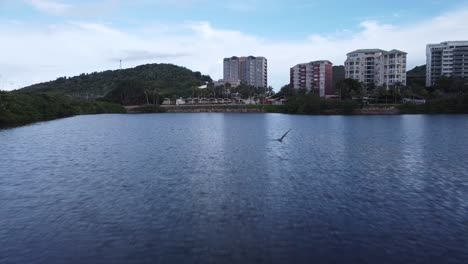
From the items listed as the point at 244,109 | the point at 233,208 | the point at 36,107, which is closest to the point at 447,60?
the point at 244,109

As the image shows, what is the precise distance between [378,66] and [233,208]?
613 feet

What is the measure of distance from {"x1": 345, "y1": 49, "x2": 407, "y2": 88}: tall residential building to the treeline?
411 ft

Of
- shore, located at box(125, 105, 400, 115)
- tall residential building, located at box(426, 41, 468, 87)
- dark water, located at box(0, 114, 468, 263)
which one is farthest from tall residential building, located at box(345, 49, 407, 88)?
dark water, located at box(0, 114, 468, 263)

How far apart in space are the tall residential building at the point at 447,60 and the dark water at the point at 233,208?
171 metres

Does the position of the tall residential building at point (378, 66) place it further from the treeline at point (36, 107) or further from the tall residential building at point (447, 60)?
the treeline at point (36, 107)

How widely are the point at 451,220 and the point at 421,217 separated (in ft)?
4.53

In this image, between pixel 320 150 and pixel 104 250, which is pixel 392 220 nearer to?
pixel 104 250

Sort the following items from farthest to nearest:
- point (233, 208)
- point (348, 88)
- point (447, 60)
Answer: point (447, 60), point (348, 88), point (233, 208)

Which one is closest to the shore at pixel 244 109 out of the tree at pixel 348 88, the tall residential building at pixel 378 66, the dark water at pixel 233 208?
the tree at pixel 348 88

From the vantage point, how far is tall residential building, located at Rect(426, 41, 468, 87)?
188625mm

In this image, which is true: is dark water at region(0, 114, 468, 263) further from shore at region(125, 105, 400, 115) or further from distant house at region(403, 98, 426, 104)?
distant house at region(403, 98, 426, 104)

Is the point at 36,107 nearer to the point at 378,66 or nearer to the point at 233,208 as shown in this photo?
the point at 233,208

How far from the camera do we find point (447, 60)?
19200 cm

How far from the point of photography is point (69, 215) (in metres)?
21.2
